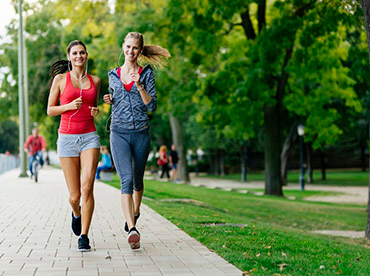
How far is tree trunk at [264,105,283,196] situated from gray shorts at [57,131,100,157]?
55.9 ft

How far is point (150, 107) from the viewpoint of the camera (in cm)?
676

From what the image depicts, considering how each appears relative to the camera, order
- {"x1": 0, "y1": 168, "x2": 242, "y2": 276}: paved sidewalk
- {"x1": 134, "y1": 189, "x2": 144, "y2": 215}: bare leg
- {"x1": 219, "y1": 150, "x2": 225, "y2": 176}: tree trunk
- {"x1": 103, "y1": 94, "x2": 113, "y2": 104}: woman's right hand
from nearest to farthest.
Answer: {"x1": 0, "y1": 168, "x2": 242, "y2": 276}: paved sidewalk < {"x1": 103, "y1": 94, "x2": 113, "y2": 104}: woman's right hand < {"x1": 134, "y1": 189, "x2": 144, "y2": 215}: bare leg < {"x1": 219, "y1": 150, "x2": 225, "y2": 176}: tree trunk

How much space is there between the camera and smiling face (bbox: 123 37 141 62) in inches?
269

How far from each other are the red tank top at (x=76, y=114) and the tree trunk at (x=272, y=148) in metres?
17.0

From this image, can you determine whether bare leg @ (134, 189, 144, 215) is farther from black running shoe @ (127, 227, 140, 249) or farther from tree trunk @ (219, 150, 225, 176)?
tree trunk @ (219, 150, 225, 176)

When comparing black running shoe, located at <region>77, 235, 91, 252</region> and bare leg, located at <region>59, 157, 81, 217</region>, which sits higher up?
bare leg, located at <region>59, 157, 81, 217</region>

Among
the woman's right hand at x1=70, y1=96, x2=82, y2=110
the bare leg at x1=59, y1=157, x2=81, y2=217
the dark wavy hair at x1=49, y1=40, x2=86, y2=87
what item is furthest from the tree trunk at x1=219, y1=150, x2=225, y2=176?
the woman's right hand at x1=70, y1=96, x2=82, y2=110

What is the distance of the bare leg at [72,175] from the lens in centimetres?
680

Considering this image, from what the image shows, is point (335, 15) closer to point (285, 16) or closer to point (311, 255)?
point (285, 16)

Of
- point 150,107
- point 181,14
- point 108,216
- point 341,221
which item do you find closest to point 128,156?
point 150,107

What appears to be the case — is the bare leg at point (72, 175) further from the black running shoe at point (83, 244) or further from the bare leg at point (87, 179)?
the black running shoe at point (83, 244)

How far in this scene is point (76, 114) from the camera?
264 inches

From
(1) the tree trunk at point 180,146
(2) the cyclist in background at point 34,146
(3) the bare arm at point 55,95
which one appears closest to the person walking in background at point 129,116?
(3) the bare arm at point 55,95

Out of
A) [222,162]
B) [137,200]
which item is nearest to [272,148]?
[137,200]
